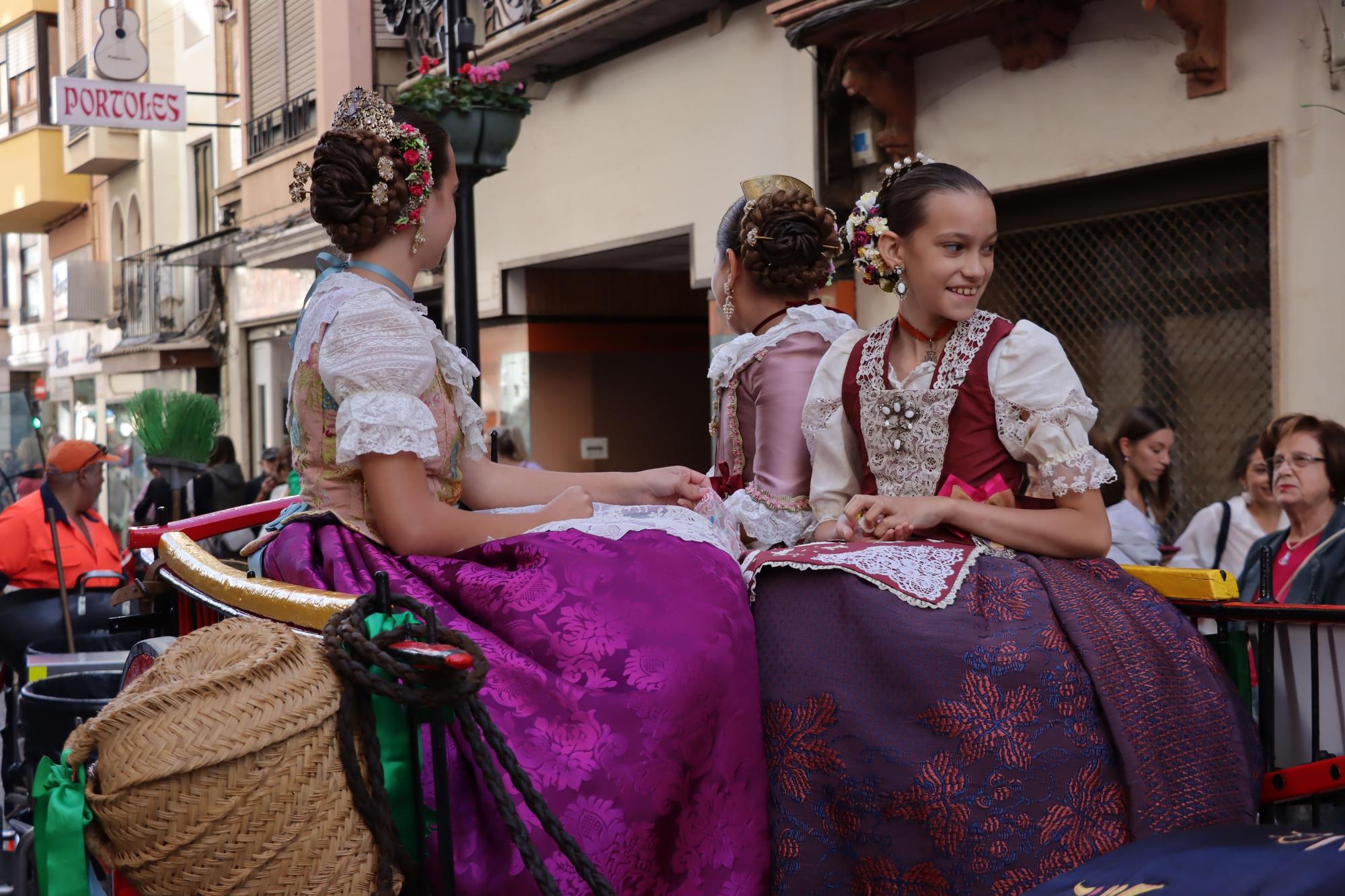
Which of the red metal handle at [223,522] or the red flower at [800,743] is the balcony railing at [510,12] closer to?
the red metal handle at [223,522]

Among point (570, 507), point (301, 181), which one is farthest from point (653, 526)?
point (301, 181)

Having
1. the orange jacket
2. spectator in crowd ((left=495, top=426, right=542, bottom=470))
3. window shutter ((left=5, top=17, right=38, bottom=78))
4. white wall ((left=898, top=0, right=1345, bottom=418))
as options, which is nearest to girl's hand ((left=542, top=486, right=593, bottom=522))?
the orange jacket

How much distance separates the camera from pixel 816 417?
301 cm

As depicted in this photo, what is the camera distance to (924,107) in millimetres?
8477

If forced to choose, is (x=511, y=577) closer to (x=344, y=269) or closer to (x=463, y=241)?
(x=344, y=269)

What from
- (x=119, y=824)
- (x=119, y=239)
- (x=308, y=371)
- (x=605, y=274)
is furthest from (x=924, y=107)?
(x=119, y=239)

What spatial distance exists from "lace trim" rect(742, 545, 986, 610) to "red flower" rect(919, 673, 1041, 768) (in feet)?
0.53

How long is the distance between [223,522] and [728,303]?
4.69 feet

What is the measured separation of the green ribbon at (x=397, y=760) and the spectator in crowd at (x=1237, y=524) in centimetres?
436

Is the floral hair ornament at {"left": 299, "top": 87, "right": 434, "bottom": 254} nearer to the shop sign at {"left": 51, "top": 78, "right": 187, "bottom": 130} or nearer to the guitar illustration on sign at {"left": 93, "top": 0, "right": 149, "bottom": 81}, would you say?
the shop sign at {"left": 51, "top": 78, "right": 187, "bottom": 130}

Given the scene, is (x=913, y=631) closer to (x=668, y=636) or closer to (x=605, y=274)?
(x=668, y=636)

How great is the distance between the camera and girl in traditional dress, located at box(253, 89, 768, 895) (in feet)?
6.89

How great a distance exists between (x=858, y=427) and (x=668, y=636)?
2.91ft

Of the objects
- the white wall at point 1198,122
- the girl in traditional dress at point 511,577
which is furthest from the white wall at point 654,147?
the girl in traditional dress at point 511,577
